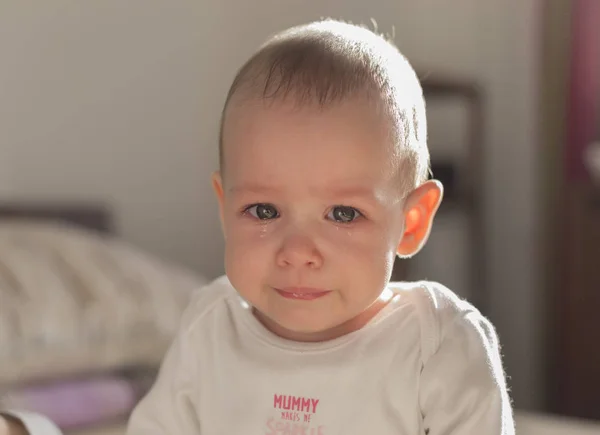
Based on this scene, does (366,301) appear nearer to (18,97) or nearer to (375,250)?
(375,250)

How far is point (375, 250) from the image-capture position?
82cm

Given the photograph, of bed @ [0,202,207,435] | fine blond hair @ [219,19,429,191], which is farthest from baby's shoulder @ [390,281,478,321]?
bed @ [0,202,207,435]

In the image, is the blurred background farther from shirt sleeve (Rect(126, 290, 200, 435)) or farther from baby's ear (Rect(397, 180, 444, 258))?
baby's ear (Rect(397, 180, 444, 258))

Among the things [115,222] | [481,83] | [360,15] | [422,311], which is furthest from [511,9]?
[422,311]

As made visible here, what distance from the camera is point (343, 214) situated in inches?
32.1

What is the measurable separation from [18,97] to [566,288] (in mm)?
1783

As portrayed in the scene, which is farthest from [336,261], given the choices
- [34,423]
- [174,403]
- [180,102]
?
[180,102]

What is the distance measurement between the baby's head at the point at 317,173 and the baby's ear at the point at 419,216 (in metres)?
0.02

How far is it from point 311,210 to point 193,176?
1869 millimetres

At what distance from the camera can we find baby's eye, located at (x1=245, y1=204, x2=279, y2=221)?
2.72 feet

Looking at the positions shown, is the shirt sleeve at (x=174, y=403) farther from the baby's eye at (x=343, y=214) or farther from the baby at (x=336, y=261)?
the baby's eye at (x=343, y=214)

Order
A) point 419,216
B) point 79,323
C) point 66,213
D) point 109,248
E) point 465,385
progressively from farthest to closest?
point 66,213 < point 109,248 < point 79,323 < point 419,216 < point 465,385

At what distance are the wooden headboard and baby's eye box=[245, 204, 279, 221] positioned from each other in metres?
1.35

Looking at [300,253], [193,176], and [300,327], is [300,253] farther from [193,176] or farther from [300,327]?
[193,176]
